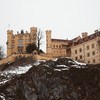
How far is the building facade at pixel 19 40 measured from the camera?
120 m

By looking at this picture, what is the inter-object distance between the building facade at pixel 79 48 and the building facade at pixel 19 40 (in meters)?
5.87

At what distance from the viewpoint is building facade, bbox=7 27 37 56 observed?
119812mm

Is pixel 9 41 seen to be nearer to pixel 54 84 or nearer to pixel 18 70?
pixel 18 70

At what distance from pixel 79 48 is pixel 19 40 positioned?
22.0 metres

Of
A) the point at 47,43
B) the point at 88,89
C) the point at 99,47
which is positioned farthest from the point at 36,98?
the point at 47,43

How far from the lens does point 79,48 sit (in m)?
113

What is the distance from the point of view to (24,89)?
83.3 meters

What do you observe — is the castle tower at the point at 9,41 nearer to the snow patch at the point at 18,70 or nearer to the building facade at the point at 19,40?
the building facade at the point at 19,40

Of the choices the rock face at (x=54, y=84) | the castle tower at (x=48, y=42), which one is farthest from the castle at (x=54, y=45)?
the rock face at (x=54, y=84)

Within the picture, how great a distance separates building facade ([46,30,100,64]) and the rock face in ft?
50.8

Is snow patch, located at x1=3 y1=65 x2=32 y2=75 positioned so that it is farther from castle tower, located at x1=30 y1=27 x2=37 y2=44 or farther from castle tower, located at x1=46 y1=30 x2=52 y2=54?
castle tower, located at x1=30 y1=27 x2=37 y2=44

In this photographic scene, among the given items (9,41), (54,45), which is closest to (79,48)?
(54,45)

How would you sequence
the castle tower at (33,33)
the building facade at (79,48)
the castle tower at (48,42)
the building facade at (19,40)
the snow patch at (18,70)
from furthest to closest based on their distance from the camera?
1. the castle tower at (33,33)
2. the building facade at (19,40)
3. the castle tower at (48,42)
4. the building facade at (79,48)
5. the snow patch at (18,70)

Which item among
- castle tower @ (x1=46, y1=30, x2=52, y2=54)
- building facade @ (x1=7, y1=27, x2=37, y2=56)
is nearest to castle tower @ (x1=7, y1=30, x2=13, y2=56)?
building facade @ (x1=7, y1=27, x2=37, y2=56)
